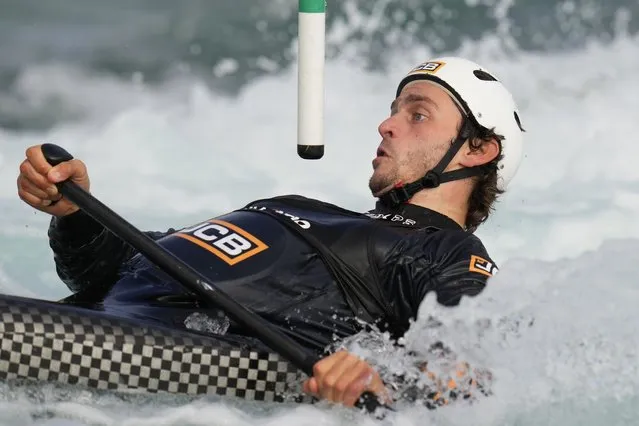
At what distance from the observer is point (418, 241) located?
333 centimetres

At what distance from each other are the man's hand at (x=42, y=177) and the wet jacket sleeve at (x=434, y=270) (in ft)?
2.87

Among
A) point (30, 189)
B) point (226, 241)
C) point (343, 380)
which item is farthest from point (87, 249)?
point (343, 380)

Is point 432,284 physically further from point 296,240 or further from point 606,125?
point 606,125

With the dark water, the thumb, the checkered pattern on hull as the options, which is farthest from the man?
the dark water

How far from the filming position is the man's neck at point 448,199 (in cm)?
369

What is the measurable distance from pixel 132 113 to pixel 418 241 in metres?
5.86

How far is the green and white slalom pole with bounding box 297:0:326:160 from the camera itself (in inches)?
165

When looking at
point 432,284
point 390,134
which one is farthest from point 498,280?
point 390,134

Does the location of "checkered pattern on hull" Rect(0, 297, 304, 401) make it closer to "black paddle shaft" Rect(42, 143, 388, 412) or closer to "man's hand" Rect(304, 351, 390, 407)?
"black paddle shaft" Rect(42, 143, 388, 412)

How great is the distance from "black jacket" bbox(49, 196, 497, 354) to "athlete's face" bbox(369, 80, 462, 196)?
0.26 m

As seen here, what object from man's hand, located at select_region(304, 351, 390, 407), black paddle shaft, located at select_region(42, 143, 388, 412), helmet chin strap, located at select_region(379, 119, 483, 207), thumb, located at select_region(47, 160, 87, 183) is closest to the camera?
man's hand, located at select_region(304, 351, 390, 407)

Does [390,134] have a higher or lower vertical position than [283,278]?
higher

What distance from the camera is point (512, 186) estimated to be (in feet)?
25.9

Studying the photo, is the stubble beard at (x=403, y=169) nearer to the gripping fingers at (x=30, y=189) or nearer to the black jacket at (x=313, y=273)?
the black jacket at (x=313, y=273)
